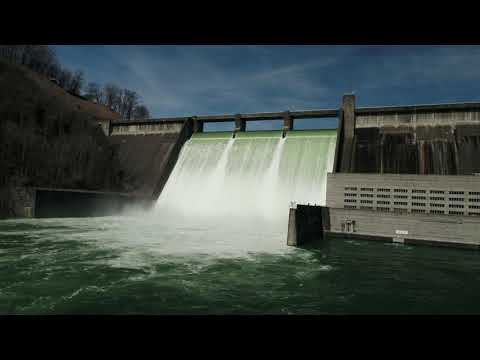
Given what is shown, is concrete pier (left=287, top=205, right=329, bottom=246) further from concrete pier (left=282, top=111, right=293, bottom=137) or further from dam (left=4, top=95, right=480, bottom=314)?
concrete pier (left=282, top=111, right=293, bottom=137)

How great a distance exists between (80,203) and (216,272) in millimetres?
15352

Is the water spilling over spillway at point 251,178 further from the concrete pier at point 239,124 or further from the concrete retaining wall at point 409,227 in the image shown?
the concrete retaining wall at point 409,227

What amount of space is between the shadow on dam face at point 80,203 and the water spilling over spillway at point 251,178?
3166 mm

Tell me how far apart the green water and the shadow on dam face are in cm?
450

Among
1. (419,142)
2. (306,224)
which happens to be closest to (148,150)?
(306,224)

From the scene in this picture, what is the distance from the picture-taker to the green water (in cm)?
666

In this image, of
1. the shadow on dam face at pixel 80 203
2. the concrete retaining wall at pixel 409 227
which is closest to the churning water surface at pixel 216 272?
the concrete retaining wall at pixel 409 227

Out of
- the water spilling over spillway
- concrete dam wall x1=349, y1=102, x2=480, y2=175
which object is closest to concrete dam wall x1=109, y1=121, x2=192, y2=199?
the water spilling over spillway

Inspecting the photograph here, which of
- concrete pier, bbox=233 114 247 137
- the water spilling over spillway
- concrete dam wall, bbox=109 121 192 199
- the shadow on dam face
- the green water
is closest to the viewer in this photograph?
the green water

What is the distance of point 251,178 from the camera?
2552cm

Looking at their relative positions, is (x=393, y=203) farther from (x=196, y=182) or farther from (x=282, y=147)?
(x=196, y=182)

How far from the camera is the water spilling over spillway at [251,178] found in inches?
907

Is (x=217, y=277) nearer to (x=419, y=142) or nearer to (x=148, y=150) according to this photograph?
(x=419, y=142)
